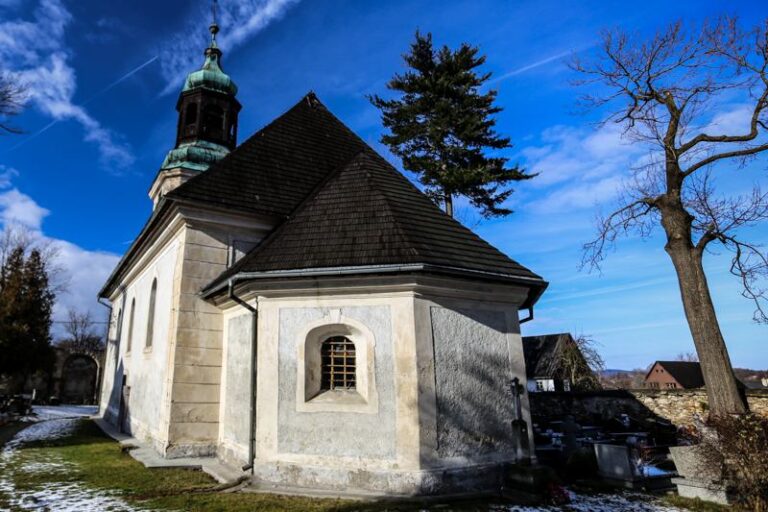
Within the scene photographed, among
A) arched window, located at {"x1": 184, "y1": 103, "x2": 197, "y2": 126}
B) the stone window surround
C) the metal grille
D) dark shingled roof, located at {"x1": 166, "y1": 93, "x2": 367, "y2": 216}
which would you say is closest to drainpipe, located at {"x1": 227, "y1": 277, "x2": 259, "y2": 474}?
the stone window surround

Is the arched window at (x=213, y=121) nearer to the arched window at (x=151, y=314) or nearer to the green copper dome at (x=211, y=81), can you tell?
the green copper dome at (x=211, y=81)

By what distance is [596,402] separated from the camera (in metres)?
16.7

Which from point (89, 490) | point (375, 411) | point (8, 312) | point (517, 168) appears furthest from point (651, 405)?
point (8, 312)

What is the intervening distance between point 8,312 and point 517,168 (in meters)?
27.7

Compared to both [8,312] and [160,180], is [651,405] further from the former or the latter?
[8,312]

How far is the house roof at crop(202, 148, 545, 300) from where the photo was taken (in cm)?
802

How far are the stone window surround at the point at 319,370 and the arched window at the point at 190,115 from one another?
13.4 metres

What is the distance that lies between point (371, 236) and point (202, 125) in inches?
488

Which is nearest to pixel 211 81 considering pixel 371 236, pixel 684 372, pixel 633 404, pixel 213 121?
pixel 213 121

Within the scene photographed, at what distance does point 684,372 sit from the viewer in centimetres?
5209

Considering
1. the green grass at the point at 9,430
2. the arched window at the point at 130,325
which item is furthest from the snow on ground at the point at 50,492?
the arched window at the point at 130,325

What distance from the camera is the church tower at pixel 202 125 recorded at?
17.6 meters

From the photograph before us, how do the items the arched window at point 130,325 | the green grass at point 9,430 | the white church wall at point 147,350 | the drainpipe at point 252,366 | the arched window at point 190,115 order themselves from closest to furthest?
the drainpipe at point 252,366 < the white church wall at point 147,350 < the green grass at point 9,430 < the arched window at point 130,325 < the arched window at point 190,115

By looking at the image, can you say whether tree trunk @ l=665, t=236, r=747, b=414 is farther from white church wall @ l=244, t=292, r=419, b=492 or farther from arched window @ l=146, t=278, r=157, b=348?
arched window @ l=146, t=278, r=157, b=348
